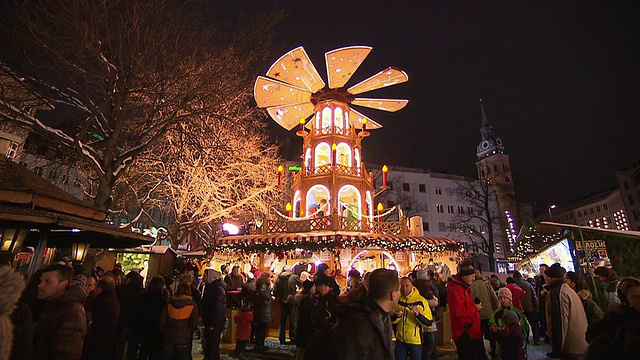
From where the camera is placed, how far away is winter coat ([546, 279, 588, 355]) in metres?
4.98

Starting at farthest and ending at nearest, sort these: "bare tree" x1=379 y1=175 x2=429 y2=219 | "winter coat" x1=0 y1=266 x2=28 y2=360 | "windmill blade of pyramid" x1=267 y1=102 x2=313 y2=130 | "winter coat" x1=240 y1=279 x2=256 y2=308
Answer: "bare tree" x1=379 y1=175 x2=429 y2=219 → "windmill blade of pyramid" x1=267 y1=102 x2=313 y2=130 → "winter coat" x1=240 y1=279 x2=256 y2=308 → "winter coat" x1=0 y1=266 x2=28 y2=360

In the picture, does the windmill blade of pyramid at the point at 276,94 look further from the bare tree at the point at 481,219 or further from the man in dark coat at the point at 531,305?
the bare tree at the point at 481,219

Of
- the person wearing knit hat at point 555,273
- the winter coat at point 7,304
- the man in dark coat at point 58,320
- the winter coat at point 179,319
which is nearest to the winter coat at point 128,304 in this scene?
the winter coat at point 179,319

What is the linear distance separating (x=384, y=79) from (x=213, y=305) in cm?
1849

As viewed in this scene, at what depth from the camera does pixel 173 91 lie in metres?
12.2

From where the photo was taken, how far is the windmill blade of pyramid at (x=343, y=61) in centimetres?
1948

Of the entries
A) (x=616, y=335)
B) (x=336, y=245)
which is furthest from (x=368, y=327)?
(x=336, y=245)

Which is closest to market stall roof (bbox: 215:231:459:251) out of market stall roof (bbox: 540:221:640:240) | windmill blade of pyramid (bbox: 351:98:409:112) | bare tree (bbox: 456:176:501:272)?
market stall roof (bbox: 540:221:640:240)

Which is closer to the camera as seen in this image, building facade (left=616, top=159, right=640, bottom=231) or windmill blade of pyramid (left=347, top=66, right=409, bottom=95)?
windmill blade of pyramid (left=347, top=66, right=409, bottom=95)

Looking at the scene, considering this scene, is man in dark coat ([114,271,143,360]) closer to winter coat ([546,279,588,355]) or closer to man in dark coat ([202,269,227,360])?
man in dark coat ([202,269,227,360])

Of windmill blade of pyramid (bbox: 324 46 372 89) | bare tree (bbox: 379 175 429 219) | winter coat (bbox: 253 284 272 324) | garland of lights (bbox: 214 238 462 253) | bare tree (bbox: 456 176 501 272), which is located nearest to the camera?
winter coat (bbox: 253 284 272 324)

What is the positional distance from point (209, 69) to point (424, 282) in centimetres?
1090

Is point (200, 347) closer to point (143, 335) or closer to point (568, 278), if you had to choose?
point (143, 335)

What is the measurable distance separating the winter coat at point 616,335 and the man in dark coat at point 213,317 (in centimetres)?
580
